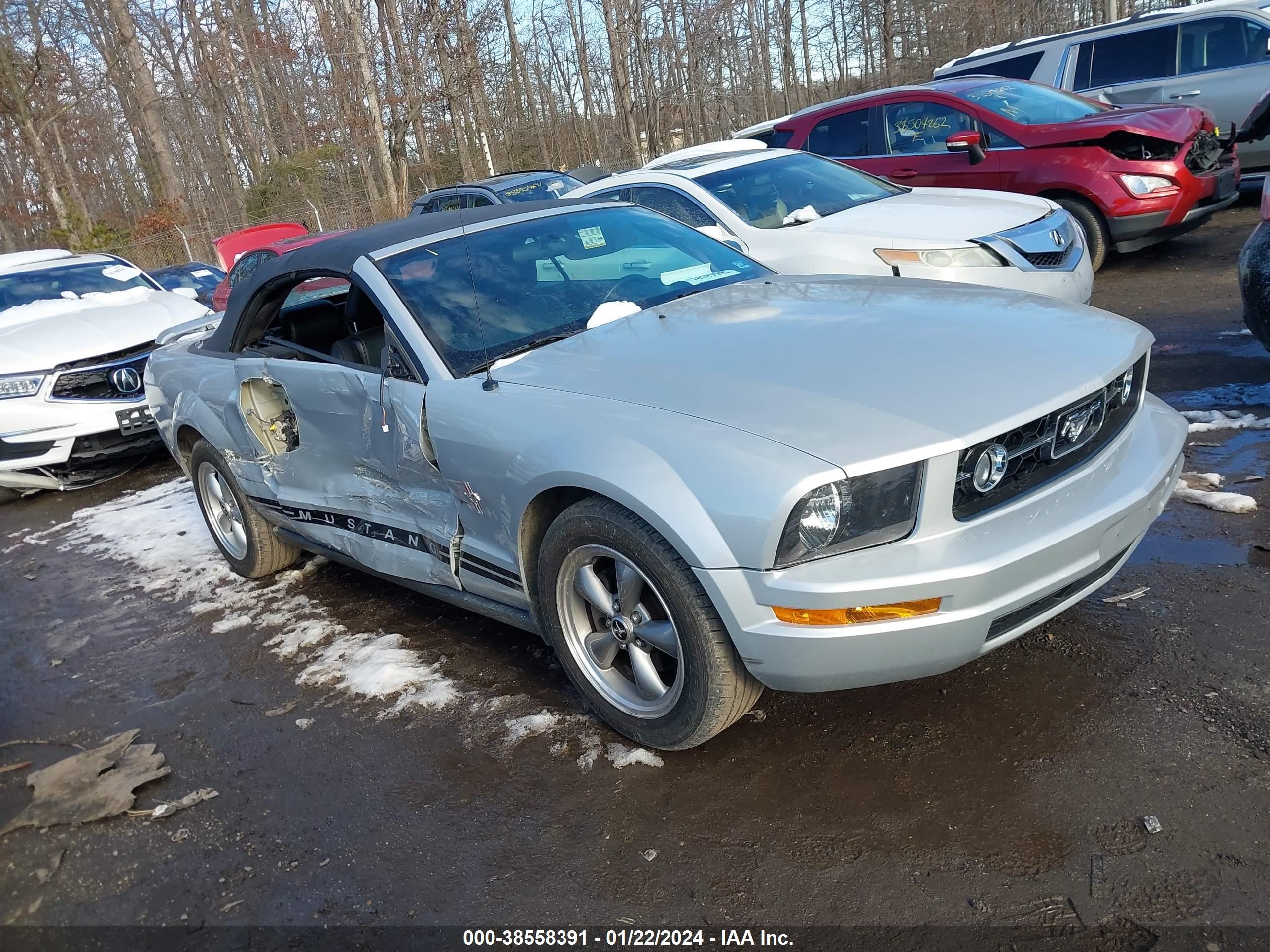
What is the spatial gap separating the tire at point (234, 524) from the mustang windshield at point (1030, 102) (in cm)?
686

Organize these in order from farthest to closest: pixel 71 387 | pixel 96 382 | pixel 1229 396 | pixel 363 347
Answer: pixel 96 382 < pixel 71 387 < pixel 1229 396 < pixel 363 347

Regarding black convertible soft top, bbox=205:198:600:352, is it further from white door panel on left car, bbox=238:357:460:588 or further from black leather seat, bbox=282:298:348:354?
white door panel on left car, bbox=238:357:460:588

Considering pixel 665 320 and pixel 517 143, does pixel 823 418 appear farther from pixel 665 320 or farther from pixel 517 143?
pixel 517 143

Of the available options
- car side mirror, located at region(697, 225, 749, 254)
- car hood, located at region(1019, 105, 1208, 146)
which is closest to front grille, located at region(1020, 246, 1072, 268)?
car side mirror, located at region(697, 225, 749, 254)

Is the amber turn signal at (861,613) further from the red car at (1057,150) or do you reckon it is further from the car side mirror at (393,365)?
the red car at (1057,150)

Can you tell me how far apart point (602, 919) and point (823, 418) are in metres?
1.35

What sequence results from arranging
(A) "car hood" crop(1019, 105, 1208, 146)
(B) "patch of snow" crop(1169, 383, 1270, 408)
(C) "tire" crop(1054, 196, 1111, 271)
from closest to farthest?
(B) "patch of snow" crop(1169, 383, 1270, 408)
(A) "car hood" crop(1019, 105, 1208, 146)
(C) "tire" crop(1054, 196, 1111, 271)

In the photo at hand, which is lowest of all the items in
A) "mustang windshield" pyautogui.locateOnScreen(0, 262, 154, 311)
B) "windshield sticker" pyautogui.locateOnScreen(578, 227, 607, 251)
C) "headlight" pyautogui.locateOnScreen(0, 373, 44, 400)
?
"headlight" pyautogui.locateOnScreen(0, 373, 44, 400)

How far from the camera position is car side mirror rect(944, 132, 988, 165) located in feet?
26.2

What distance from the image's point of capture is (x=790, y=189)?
284 inches

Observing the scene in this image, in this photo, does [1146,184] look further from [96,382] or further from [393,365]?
[96,382]

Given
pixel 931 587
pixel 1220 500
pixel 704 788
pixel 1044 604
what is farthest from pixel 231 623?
pixel 1220 500

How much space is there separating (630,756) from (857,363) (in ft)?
4.44

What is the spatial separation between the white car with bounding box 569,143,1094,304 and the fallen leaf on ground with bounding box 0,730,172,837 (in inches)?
145
